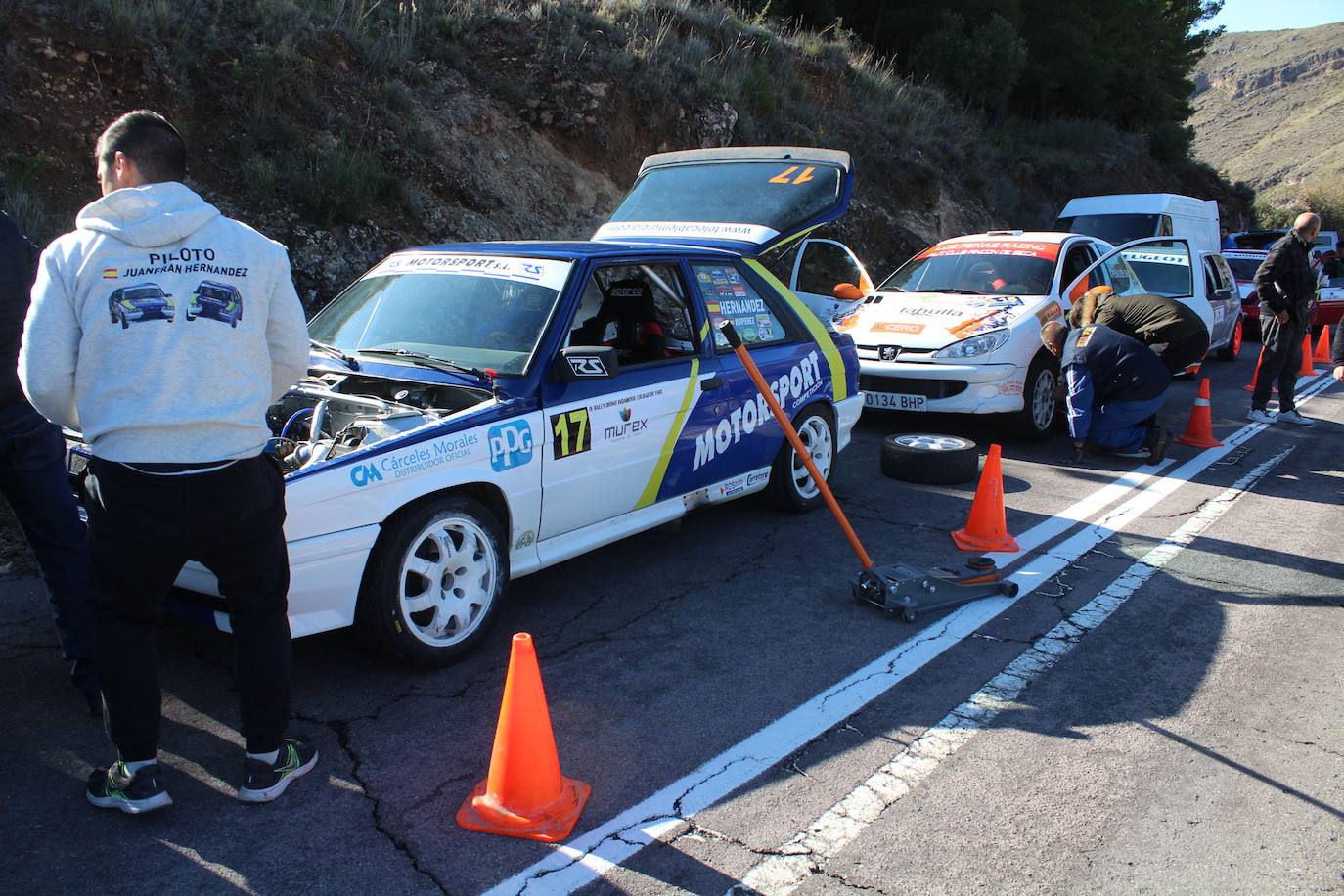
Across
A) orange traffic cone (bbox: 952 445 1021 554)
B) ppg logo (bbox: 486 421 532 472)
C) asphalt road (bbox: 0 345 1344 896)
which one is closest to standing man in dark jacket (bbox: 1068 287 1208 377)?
asphalt road (bbox: 0 345 1344 896)

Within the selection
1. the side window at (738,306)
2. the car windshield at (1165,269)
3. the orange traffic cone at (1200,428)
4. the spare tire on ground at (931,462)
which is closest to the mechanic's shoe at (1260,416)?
the orange traffic cone at (1200,428)

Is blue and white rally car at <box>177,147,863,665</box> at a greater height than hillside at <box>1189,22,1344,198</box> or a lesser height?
lesser

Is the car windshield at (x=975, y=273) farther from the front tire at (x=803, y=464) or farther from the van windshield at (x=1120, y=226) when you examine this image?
the van windshield at (x=1120, y=226)

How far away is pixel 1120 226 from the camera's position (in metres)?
15.8

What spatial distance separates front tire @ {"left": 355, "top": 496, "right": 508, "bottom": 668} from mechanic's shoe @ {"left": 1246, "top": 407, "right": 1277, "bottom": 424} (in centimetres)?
899

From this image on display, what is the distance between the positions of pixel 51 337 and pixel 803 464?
4.25m

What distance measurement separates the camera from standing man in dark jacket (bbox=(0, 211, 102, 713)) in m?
3.32

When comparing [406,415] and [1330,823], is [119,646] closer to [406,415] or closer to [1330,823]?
[406,415]

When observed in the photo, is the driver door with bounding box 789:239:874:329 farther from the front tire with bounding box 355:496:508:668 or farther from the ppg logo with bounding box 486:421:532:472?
the front tire with bounding box 355:496:508:668

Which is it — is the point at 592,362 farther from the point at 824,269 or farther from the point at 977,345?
the point at 824,269

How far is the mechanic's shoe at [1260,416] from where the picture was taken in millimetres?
10219

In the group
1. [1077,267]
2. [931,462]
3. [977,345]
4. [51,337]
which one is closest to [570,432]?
[51,337]

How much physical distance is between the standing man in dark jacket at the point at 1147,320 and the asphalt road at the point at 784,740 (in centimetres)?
331

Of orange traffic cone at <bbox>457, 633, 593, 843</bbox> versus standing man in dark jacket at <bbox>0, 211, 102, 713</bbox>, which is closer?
orange traffic cone at <bbox>457, 633, 593, 843</bbox>
